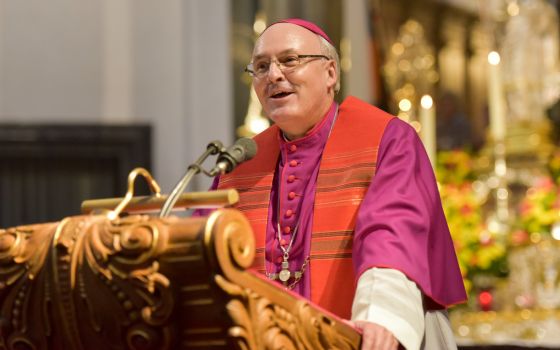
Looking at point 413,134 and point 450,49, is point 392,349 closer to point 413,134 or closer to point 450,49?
point 413,134

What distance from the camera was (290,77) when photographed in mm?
3115

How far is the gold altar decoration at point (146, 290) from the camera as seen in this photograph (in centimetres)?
205

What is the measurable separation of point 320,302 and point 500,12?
4.60m

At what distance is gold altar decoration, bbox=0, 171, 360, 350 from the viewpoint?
2053mm

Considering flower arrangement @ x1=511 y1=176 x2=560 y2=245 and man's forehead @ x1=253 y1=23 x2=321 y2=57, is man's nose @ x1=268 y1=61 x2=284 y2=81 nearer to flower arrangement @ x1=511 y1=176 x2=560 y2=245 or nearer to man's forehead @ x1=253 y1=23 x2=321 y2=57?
man's forehead @ x1=253 y1=23 x2=321 y2=57

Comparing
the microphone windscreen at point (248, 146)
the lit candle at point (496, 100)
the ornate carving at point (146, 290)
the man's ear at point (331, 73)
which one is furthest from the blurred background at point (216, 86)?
the ornate carving at point (146, 290)

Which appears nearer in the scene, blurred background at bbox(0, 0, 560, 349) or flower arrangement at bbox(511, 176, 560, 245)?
flower arrangement at bbox(511, 176, 560, 245)

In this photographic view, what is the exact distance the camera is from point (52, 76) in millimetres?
7754

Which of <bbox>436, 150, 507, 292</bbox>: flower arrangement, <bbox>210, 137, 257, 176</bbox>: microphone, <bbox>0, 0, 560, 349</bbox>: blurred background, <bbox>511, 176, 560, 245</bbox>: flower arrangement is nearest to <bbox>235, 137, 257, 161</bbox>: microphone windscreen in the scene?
<bbox>210, 137, 257, 176</bbox>: microphone

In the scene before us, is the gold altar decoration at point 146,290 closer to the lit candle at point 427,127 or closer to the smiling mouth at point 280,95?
the smiling mouth at point 280,95

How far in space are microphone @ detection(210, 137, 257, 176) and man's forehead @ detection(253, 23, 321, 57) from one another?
530 mm

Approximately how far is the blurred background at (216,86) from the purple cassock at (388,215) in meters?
3.17

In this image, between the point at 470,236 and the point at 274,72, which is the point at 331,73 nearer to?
the point at 274,72

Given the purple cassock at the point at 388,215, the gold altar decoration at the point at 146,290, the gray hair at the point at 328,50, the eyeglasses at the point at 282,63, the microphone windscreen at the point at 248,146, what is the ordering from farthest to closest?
the gray hair at the point at 328,50, the eyeglasses at the point at 282,63, the purple cassock at the point at 388,215, the microphone windscreen at the point at 248,146, the gold altar decoration at the point at 146,290
